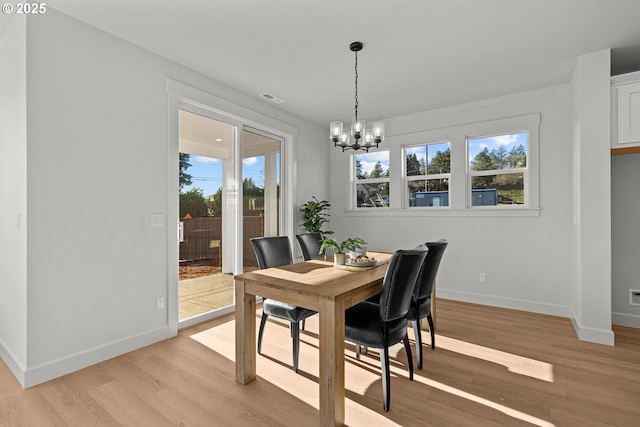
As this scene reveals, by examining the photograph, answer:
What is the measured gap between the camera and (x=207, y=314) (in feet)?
11.8

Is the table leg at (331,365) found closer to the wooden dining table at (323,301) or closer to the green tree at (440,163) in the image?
the wooden dining table at (323,301)

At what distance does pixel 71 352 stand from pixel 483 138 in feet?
16.3

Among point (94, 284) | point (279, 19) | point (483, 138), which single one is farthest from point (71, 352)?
point (483, 138)

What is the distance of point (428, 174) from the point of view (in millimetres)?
4734

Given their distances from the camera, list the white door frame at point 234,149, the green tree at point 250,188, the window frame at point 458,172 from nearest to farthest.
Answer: the white door frame at point 234,149 → the window frame at point 458,172 → the green tree at point 250,188

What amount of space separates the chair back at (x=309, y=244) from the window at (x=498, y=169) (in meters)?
2.28

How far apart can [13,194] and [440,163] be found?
15.3 ft

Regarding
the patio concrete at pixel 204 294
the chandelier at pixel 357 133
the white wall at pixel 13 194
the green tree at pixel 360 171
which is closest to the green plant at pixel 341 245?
the chandelier at pixel 357 133

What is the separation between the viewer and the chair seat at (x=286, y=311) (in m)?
2.50

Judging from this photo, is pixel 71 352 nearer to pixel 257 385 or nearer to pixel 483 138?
pixel 257 385

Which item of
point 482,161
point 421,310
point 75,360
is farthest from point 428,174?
point 75,360

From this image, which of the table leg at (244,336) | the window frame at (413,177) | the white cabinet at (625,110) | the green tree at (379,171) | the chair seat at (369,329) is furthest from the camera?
the green tree at (379,171)

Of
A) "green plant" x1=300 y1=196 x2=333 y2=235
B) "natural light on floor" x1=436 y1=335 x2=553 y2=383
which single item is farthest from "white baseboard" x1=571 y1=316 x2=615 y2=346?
"green plant" x1=300 y1=196 x2=333 y2=235

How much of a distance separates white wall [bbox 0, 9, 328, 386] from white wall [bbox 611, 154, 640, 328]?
186 inches
